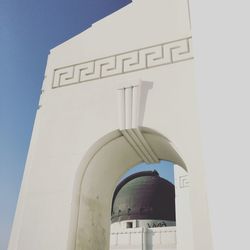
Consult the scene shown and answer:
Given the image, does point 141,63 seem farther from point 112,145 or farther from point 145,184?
point 145,184

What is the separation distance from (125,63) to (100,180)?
1.82 metres

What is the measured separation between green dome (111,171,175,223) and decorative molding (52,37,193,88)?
15.4 m

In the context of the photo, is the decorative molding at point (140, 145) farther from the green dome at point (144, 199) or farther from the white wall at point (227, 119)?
the green dome at point (144, 199)

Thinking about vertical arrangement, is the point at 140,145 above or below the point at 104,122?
below

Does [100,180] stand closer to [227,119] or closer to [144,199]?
[227,119]

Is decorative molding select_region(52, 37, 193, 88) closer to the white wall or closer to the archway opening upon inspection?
the white wall

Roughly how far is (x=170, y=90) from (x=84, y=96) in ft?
4.19

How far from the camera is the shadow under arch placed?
137 inches

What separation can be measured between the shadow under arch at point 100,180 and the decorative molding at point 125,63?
0.98 m

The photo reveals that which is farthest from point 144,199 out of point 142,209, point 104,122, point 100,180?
point 104,122

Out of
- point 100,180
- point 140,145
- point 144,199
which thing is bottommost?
point 100,180

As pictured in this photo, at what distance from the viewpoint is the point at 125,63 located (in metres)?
3.96

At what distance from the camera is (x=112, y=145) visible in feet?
12.6

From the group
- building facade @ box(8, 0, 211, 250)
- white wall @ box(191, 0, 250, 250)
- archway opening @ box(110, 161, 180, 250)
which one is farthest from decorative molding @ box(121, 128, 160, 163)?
archway opening @ box(110, 161, 180, 250)
